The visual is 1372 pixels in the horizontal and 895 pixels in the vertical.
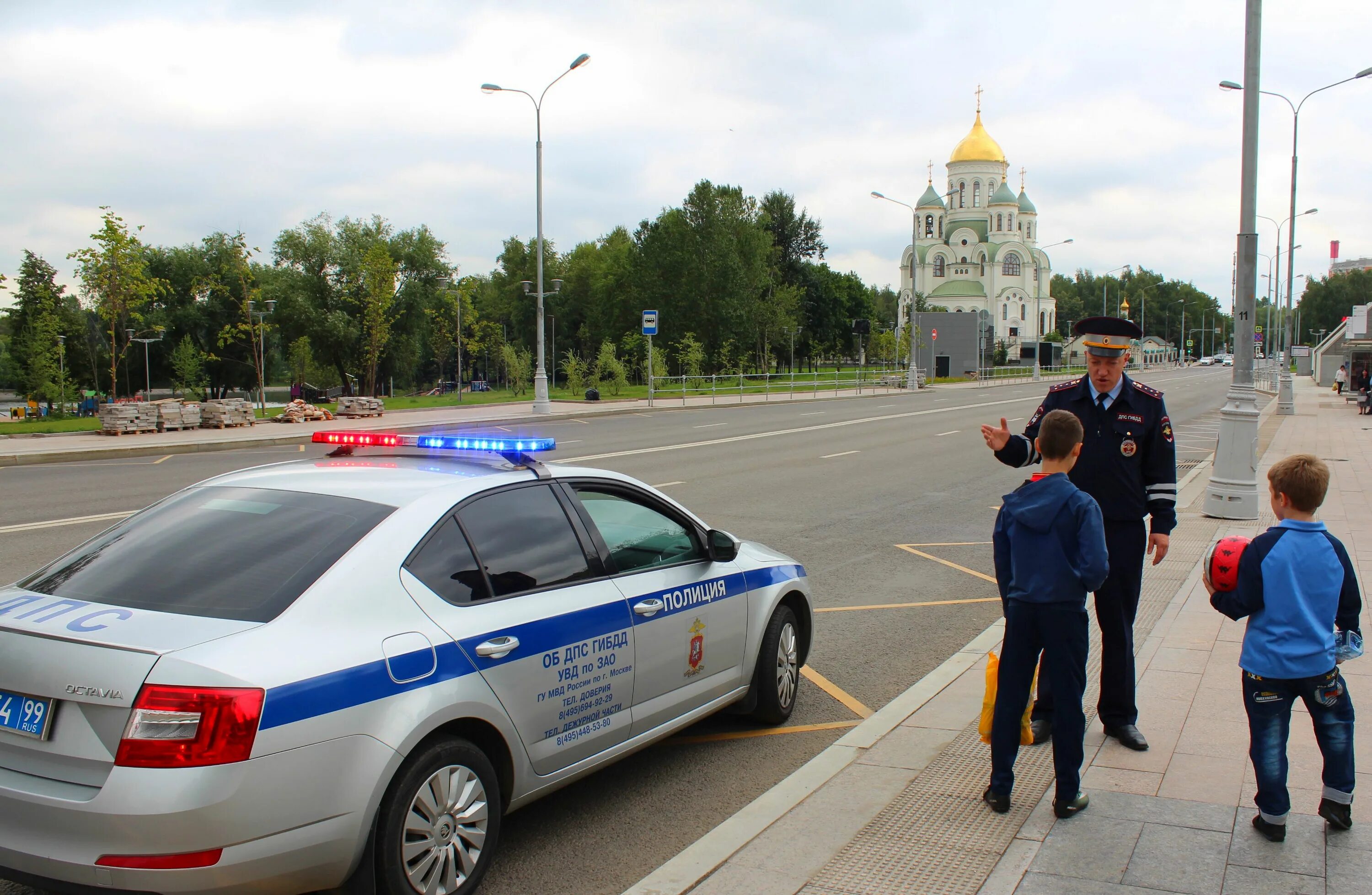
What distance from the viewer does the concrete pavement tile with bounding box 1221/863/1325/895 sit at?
3344 mm

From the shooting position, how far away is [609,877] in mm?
3758

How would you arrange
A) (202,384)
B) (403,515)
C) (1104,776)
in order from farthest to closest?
(202,384) → (1104,776) → (403,515)

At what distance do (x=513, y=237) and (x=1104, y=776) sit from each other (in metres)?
104

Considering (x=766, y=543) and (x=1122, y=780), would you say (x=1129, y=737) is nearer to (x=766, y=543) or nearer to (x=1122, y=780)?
(x=1122, y=780)

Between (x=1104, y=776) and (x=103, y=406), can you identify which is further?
(x=103, y=406)

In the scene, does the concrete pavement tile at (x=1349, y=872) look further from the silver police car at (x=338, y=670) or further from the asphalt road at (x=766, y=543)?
the silver police car at (x=338, y=670)

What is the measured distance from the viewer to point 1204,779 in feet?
14.3

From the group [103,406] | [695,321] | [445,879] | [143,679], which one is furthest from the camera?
[695,321]

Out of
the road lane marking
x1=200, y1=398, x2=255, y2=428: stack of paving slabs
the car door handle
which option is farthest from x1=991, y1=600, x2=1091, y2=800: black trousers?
x1=200, y1=398, x2=255, y2=428: stack of paving slabs

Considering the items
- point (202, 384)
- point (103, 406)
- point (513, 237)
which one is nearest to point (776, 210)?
point (513, 237)

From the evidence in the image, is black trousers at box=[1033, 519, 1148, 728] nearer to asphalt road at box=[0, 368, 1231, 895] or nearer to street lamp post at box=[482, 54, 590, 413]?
asphalt road at box=[0, 368, 1231, 895]

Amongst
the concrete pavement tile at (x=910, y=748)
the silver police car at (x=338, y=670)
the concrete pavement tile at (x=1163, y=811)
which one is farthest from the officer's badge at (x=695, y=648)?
the concrete pavement tile at (x=1163, y=811)

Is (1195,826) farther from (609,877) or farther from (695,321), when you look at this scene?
(695,321)

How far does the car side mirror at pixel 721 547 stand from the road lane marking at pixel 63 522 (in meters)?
8.32
